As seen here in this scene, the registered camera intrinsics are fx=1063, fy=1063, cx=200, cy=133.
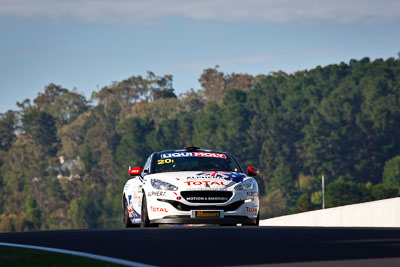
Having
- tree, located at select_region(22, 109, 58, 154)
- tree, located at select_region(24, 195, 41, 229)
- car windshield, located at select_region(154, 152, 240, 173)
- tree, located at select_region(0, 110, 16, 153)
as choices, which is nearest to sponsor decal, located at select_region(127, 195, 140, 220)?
car windshield, located at select_region(154, 152, 240, 173)

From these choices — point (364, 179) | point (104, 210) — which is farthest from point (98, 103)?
point (364, 179)

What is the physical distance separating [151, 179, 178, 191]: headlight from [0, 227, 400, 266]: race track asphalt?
5.45ft

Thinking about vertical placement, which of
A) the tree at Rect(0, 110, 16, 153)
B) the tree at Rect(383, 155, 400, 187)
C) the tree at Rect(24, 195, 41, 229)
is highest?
the tree at Rect(0, 110, 16, 153)

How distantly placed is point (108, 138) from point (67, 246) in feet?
502

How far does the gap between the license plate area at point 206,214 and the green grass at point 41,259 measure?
5120mm

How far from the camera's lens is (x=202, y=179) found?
1792cm

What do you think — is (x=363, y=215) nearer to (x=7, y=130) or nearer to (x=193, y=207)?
(x=193, y=207)

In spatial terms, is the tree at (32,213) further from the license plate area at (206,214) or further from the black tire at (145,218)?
the license plate area at (206,214)

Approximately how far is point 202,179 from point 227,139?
427 feet

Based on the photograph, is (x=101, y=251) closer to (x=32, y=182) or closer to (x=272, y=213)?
(x=272, y=213)

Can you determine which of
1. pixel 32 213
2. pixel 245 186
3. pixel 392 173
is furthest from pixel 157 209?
pixel 32 213

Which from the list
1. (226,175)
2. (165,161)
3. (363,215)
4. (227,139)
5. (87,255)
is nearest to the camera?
(87,255)

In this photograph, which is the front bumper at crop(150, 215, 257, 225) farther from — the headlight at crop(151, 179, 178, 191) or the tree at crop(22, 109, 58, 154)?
the tree at crop(22, 109, 58, 154)

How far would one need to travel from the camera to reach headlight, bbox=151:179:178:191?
1794cm
